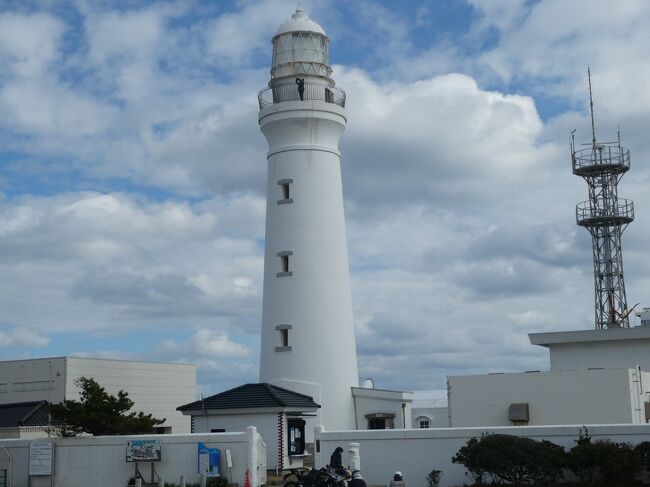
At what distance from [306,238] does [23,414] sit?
677 inches

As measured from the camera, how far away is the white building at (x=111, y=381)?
50.7m

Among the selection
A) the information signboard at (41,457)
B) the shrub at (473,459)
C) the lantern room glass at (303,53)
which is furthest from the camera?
the lantern room glass at (303,53)

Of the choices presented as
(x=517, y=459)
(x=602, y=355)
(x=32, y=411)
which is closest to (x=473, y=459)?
(x=517, y=459)

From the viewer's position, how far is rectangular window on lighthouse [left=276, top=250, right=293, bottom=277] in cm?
4156

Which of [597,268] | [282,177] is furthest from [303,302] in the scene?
[597,268]

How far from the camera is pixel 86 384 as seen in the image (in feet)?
123

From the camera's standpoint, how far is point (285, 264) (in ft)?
138

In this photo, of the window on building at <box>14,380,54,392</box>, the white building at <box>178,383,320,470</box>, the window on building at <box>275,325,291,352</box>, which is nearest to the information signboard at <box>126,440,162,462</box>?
the white building at <box>178,383,320,470</box>

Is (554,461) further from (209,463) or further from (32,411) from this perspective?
(32,411)

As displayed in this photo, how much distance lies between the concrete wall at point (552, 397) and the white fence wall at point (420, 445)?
6.77m

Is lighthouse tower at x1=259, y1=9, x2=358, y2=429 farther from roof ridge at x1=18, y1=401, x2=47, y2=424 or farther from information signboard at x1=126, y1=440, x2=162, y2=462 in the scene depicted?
roof ridge at x1=18, y1=401, x2=47, y2=424

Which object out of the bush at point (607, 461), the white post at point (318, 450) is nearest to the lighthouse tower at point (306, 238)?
the white post at point (318, 450)

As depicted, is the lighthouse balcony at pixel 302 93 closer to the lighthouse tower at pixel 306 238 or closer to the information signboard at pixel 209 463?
the lighthouse tower at pixel 306 238

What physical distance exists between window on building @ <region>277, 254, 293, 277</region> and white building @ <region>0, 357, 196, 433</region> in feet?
50.4
